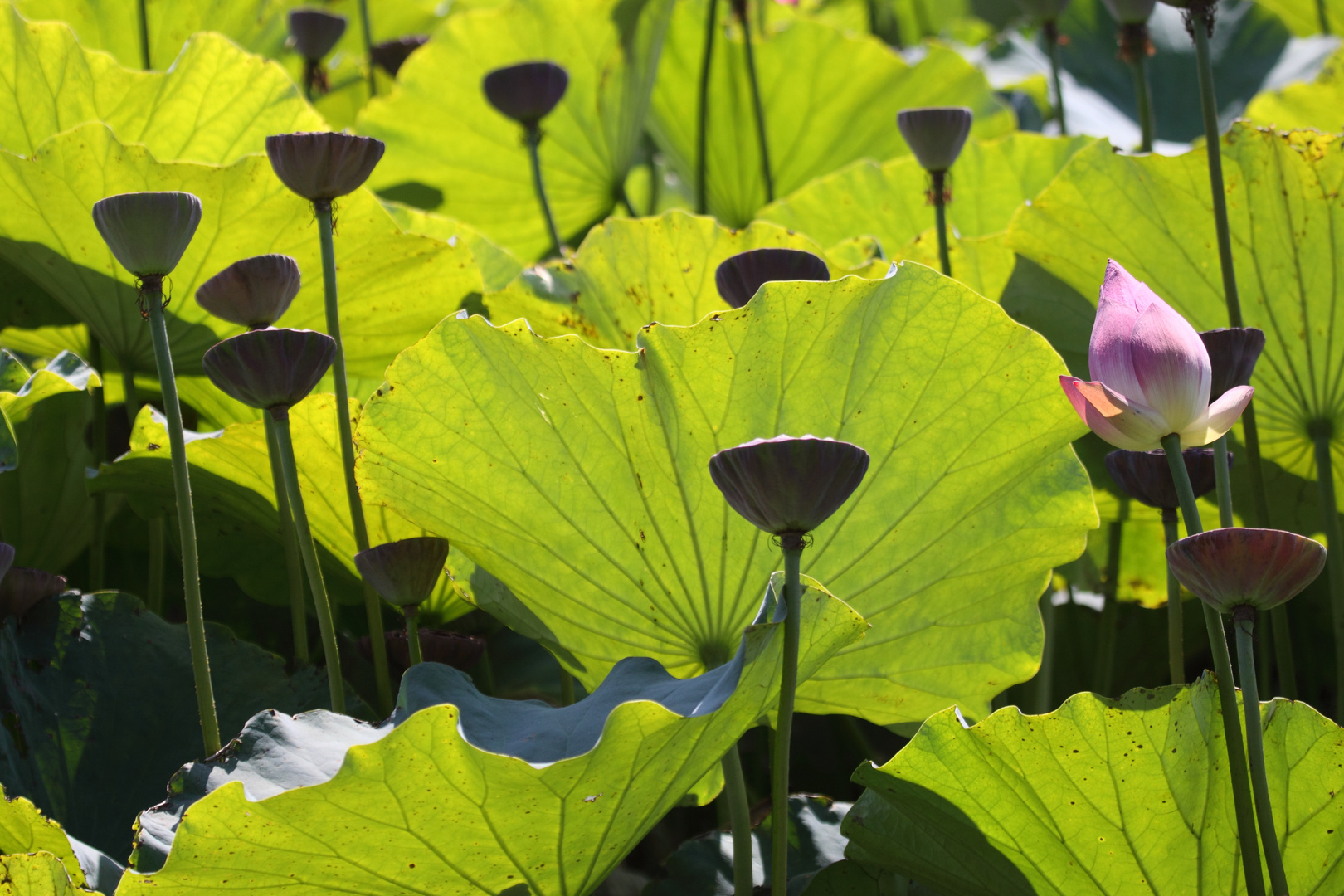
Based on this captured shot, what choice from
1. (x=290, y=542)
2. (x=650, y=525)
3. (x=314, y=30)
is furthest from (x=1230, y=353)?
(x=314, y=30)

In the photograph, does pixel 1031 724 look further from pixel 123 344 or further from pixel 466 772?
pixel 123 344

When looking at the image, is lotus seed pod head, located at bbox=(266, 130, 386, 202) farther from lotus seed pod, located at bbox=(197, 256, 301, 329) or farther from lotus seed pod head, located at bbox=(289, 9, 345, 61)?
lotus seed pod head, located at bbox=(289, 9, 345, 61)

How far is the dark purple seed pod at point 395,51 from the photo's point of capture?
1.31 m

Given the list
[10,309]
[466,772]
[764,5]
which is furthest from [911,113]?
[764,5]

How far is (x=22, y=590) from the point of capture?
64 centimetres

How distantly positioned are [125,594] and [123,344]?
220mm

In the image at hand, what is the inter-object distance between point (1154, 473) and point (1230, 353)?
2.6 inches

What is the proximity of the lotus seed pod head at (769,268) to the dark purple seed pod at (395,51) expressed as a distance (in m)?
0.82

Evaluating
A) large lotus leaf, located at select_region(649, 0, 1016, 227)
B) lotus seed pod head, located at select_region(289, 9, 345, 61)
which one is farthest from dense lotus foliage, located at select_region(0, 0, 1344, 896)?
large lotus leaf, located at select_region(649, 0, 1016, 227)

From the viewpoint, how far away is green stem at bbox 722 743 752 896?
0.54 metres

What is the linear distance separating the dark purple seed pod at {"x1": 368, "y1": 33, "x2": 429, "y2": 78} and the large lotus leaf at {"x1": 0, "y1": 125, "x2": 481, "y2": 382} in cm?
58

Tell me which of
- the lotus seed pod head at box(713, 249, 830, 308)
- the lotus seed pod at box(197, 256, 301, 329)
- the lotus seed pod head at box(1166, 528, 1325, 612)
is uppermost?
the lotus seed pod head at box(713, 249, 830, 308)

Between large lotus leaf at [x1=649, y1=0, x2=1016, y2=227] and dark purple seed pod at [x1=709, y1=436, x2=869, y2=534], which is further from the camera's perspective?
large lotus leaf at [x1=649, y1=0, x2=1016, y2=227]

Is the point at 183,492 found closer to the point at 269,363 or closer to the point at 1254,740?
the point at 269,363
